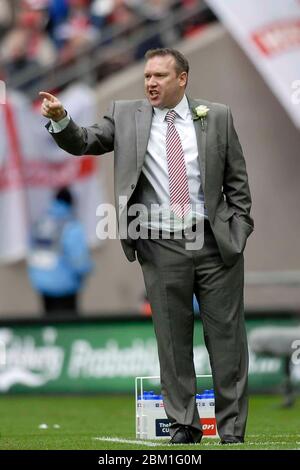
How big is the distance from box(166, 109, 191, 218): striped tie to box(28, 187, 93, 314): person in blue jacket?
28.5ft

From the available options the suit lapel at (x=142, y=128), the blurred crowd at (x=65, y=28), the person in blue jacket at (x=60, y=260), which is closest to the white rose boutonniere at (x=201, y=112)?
the suit lapel at (x=142, y=128)

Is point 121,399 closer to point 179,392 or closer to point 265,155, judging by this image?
point 265,155

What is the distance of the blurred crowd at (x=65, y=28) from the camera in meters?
17.9

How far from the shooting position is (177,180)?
806 cm

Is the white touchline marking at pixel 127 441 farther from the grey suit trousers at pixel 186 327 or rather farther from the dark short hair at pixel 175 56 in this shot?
the dark short hair at pixel 175 56

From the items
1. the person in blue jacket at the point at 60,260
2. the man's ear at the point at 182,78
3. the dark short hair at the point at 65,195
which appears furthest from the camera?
the dark short hair at the point at 65,195

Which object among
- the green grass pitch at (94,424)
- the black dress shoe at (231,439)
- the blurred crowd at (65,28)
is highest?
the blurred crowd at (65,28)

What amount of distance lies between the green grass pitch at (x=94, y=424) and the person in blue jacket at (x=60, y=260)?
6.22ft

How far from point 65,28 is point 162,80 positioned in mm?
10721

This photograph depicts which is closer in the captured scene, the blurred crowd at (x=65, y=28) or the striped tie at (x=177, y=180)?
the striped tie at (x=177, y=180)

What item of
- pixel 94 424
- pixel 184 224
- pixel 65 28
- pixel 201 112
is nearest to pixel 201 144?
pixel 201 112

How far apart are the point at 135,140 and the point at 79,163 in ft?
32.8

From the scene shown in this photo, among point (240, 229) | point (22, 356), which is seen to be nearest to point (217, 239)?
point (240, 229)

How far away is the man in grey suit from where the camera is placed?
808 centimetres
